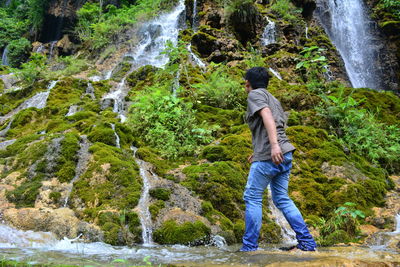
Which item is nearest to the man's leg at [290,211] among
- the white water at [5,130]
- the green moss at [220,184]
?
the green moss at [220,184]

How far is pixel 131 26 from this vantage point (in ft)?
71.1

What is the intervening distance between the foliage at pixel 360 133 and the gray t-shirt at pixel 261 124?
19.9 ft

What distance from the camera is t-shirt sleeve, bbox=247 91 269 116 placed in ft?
11.7

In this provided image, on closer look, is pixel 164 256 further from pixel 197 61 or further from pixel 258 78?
pixel 197 61

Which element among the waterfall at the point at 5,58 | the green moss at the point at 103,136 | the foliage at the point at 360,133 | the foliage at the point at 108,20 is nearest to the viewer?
the green moss at the point at 103,136

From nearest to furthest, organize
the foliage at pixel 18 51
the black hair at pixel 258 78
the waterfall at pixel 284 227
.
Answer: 1. the black hair at pixel 258 78
2. the waterfall at pixel 284 227
3. the foliage at pixel 18 51

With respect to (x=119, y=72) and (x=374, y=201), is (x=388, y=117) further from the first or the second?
(x=119, y=72)

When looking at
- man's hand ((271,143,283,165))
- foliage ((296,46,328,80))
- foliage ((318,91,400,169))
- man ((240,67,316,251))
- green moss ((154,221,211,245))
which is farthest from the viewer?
foliage ((296,46,328,80))

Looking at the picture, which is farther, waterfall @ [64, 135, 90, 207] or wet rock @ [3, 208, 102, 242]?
waterfall @ [64, 135, 90, 207]

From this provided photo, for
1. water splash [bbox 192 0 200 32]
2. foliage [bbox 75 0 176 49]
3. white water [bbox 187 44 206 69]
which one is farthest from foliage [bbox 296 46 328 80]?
foliage [bbox 75 0 176 49]

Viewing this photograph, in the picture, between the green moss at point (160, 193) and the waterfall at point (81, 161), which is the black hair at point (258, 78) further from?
the waterfall at point (81, 161)

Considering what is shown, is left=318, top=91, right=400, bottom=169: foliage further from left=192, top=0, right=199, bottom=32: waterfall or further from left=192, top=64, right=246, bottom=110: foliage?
left=192, top=0, right=199, bottom=32: waterfall

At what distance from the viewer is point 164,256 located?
3.73 m

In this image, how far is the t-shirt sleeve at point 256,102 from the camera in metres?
3.55
